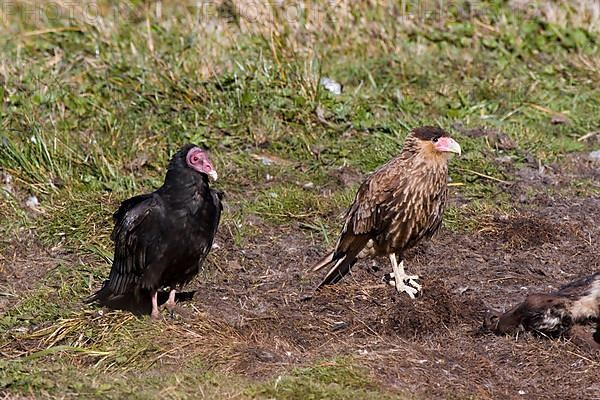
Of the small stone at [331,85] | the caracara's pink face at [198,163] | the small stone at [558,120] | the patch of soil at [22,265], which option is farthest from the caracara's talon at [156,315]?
the small stone at [558,120]

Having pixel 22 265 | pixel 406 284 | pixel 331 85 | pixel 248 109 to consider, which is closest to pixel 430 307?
pixel 406 284

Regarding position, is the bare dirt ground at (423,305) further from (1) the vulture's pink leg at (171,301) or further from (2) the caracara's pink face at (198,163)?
(2) the caracara's pink face at (198,163)

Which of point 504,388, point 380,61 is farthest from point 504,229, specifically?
point 380,61

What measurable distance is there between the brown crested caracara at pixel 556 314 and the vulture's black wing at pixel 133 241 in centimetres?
203

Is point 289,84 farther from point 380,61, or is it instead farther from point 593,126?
point 593,126

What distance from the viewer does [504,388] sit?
18.2 ft

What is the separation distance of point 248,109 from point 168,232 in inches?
117

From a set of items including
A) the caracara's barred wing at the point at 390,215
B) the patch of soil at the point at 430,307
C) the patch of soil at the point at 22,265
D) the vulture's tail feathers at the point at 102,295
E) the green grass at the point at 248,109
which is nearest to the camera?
the patch of soil at the point at 430,307

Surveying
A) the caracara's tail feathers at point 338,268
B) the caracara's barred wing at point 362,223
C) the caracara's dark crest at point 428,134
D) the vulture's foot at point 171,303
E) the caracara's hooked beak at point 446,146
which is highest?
the caracara's dark crest at point 428,134

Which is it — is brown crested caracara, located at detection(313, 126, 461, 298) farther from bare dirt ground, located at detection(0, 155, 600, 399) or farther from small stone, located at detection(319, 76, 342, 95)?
small stone, located at detection(319, 76, 342, 95)

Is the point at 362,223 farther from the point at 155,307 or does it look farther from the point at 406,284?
A: the point at 155,307

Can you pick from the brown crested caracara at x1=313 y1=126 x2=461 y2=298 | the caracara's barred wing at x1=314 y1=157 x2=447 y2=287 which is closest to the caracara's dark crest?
the brown crested caracara at x1=313 y1=126 x2=461 y2=298

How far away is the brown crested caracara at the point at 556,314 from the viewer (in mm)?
5996

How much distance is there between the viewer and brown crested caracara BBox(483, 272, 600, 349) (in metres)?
6.00
